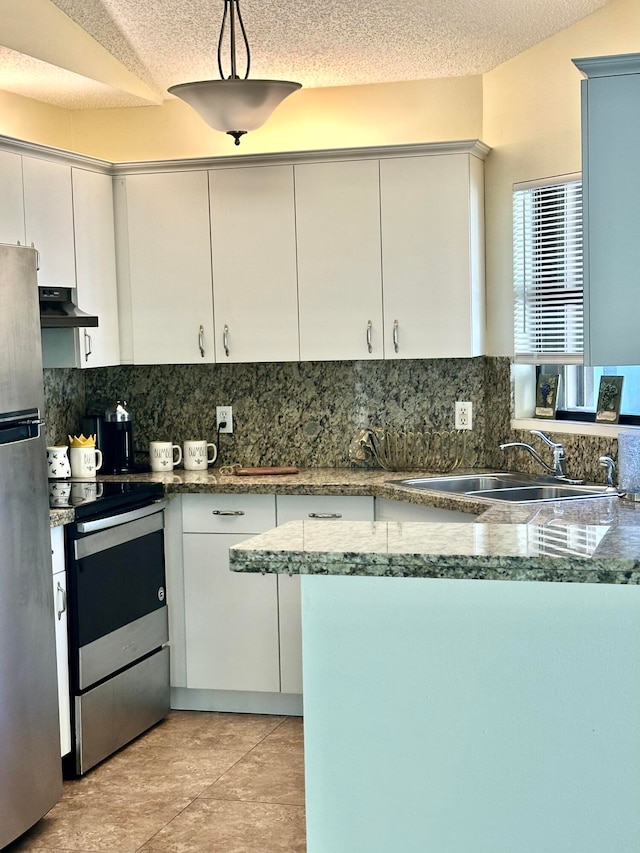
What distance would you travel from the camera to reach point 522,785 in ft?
6.37

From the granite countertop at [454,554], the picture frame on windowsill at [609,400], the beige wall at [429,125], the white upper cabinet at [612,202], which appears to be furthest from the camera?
the beige wall at [429,125]

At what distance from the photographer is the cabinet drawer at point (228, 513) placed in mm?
4363

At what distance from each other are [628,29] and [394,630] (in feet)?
8.58

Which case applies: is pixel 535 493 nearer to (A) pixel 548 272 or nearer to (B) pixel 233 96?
(A) pixel 548 272

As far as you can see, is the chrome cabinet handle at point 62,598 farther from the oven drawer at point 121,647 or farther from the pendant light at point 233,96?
the pendant light at point 233,96

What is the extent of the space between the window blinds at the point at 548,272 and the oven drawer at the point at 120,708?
200 cm

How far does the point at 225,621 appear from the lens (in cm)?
443

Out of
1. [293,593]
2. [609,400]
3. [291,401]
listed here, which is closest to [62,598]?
[293,593]

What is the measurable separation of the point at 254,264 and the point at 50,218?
2.82 ft

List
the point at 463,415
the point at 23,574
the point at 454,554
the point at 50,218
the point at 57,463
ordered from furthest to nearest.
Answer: the point at 463,415 < the point at 57,463 < the point at 50,218 < the point at 23,574 < the point at 454,554

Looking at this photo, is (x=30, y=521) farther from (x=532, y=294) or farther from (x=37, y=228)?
(x=532, y=294)

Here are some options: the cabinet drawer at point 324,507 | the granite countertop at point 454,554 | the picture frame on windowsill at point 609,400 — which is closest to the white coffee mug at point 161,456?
the cabinet drawer at point 324,507

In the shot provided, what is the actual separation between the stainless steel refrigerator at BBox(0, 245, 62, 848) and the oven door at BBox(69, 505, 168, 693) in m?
0.36

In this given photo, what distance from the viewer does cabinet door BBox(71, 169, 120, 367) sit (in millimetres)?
4402
